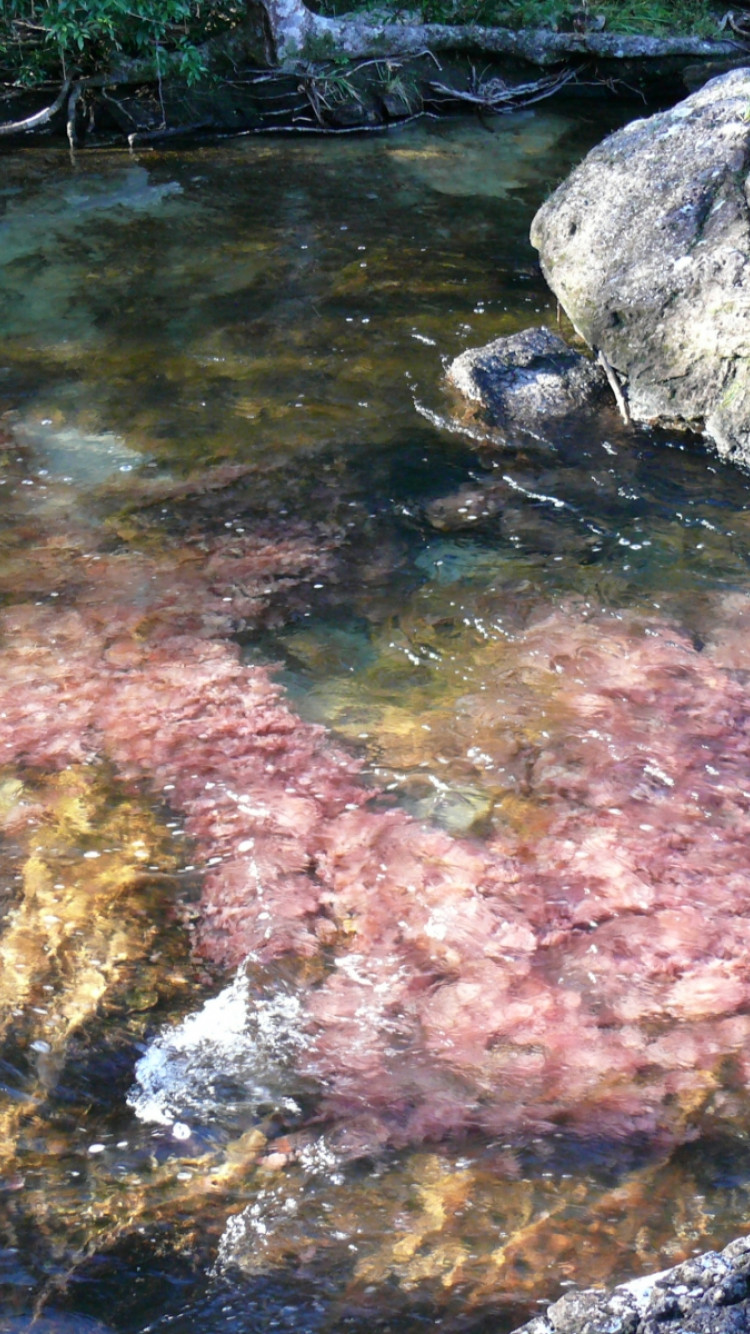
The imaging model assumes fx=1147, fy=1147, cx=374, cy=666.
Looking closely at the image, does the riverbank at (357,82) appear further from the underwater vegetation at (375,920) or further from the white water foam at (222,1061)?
the white water foam at (222,1061)

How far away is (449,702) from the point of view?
4789 mm

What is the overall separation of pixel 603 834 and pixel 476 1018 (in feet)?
3.03

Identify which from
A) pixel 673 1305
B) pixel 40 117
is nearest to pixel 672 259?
pixel 673 1305

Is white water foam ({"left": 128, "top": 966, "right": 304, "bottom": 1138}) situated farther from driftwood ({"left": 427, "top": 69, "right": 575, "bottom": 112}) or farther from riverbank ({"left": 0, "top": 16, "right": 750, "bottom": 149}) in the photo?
driftwood ({"left": 427, "top": 69, "right": 575, "bottom": 112})

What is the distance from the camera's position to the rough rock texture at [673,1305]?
2135 millimetres

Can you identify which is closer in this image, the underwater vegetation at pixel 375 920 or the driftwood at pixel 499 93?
the underwater vegetation at pixel 375 920

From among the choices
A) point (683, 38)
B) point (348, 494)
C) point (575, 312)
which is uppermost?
point (683, 38)

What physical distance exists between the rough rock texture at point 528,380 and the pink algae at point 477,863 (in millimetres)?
1987

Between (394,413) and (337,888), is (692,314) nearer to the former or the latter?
(394,413)

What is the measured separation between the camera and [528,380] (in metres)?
6.96

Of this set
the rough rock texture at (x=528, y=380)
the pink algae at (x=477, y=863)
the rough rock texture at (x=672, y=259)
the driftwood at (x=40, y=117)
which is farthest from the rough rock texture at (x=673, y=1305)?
the driftwood at (x=40, y=117)

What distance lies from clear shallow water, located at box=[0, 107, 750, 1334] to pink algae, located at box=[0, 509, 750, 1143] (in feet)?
0.08

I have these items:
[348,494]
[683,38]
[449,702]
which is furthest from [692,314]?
[683,38]

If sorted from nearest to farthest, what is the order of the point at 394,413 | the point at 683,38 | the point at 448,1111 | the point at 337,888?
the point at 448,1111
the point at 337,888
the point at 394,413
the point at 683,38
